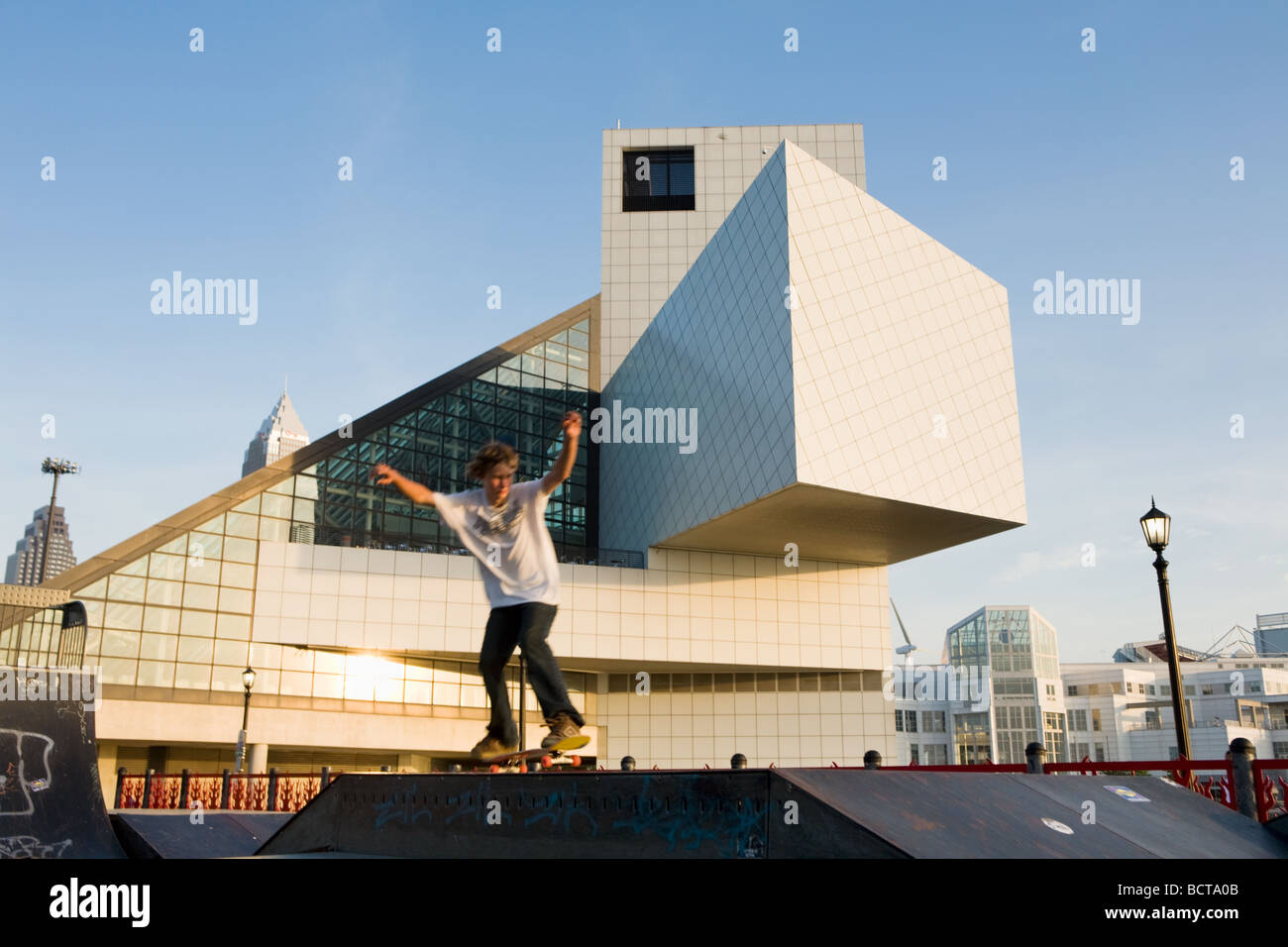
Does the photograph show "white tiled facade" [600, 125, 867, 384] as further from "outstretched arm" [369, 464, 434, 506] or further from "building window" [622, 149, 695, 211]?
"outstretched arm" [369, 464, 434, 506]

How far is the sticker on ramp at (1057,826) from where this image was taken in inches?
164

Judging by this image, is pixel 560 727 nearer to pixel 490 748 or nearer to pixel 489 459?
pixel 490 748

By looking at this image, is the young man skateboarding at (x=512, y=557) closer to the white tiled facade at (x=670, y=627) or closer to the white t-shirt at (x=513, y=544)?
the white t-shirt at (x=513, y=544)

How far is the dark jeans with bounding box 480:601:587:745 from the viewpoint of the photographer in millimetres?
5656

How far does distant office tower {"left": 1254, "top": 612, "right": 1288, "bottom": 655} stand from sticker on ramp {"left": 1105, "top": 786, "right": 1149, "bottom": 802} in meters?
146

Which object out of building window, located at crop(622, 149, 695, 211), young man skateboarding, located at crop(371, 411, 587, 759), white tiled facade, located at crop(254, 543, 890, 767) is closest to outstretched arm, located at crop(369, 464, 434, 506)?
young man skateboarding, located at crop(371, 411, 587, 759)

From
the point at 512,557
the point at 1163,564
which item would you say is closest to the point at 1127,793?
the point at 512,557

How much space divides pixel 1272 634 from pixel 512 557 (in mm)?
152482

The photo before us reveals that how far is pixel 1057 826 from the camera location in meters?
4.25

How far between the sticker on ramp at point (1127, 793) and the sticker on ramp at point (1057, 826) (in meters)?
1.71

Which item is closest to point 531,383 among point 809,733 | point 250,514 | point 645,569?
point 645,569

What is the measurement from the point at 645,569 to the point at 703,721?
739 centimetres
